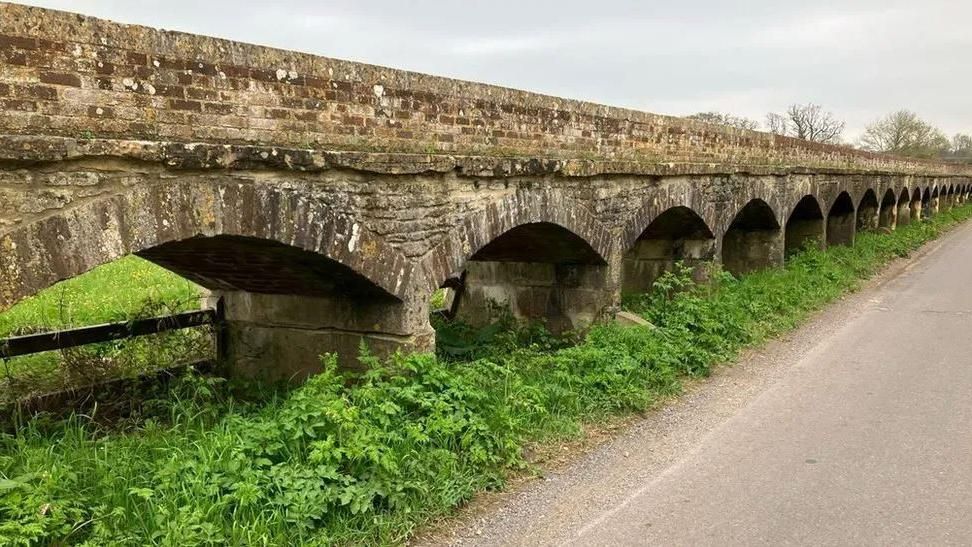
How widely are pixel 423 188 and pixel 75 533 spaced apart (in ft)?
11.4

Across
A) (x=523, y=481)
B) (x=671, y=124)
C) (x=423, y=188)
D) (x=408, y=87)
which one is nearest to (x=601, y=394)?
(x=523, y=481)

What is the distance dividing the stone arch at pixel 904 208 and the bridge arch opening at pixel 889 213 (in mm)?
1410

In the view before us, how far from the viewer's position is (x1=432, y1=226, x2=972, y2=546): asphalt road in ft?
14.1

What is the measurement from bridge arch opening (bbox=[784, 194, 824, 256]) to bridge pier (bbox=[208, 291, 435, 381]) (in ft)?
41.2

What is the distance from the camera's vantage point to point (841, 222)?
1958 cm

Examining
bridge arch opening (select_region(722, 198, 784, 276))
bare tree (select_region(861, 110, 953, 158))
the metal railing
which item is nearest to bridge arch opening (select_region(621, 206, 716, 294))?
bridge arch opening (select_region(722, 198, 784, 276))

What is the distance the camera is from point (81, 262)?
13.1 feet

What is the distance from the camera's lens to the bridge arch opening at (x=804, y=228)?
16.5 m

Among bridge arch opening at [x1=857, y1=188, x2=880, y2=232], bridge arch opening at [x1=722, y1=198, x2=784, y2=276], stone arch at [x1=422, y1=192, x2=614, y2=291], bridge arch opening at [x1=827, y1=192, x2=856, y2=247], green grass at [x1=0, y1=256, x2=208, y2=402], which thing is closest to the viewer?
stone arch at [x1=422, y1=192, x2=614, y2=291]

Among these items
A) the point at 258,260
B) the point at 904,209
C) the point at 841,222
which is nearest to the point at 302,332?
the point at 258,260

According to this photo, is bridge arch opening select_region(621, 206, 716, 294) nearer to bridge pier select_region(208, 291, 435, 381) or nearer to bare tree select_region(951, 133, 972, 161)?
bridge pier select_region(208, 291, 435, 381)

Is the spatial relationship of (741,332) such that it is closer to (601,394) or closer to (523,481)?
(601,394)

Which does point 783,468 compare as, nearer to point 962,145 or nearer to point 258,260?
point 258,260

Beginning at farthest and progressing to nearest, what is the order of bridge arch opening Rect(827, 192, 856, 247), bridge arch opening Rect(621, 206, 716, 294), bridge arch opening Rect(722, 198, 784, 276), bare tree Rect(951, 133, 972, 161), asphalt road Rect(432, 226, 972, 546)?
1. bare tree Rect(951, 133, 972, 161)
2. bridge arch opening Rect(827, 192, 856, 247)
3. bridge arch opening Rect(722, 198, 784, 276)
4. bridge arch opening Rect(621, 206, 716, 294)
5. asphalt road Rect(432, 226, 972, 546)
